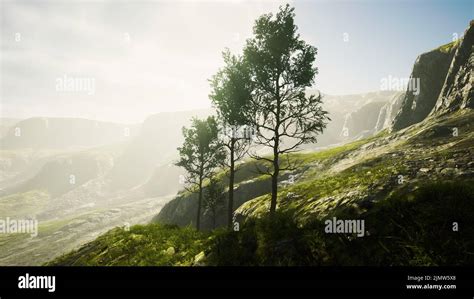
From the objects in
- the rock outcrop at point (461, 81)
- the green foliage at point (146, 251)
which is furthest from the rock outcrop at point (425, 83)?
the green foliage at point (146, 251)

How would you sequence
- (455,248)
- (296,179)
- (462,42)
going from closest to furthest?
(455,248) → (296,179) → (462,42)

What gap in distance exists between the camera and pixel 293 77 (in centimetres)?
2056

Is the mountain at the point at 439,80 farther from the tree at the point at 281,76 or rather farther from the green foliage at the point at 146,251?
the green foliage at the point at 146,251

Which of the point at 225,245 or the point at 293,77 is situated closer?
the point at 225,245

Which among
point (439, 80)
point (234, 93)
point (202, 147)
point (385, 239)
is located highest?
point (439, 80)

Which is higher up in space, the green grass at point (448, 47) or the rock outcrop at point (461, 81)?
the green grass at point (448, 47)

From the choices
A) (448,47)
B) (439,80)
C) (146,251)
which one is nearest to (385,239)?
(146,251)

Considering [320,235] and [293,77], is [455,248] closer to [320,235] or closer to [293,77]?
[320,235]

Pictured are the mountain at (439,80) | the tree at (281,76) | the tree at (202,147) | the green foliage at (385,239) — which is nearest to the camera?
the green foliage at (385,239)

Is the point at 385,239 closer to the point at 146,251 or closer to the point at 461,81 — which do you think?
the point at 146,251

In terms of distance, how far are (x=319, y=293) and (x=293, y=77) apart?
15946 mm

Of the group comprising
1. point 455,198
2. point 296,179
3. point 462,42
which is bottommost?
point 296,179

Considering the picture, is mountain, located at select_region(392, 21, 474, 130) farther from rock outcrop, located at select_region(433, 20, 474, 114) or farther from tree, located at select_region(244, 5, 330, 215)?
tree, located at select_region(244, 5, 330, 215)

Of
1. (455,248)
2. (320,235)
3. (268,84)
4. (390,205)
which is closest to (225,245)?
(320,235)
